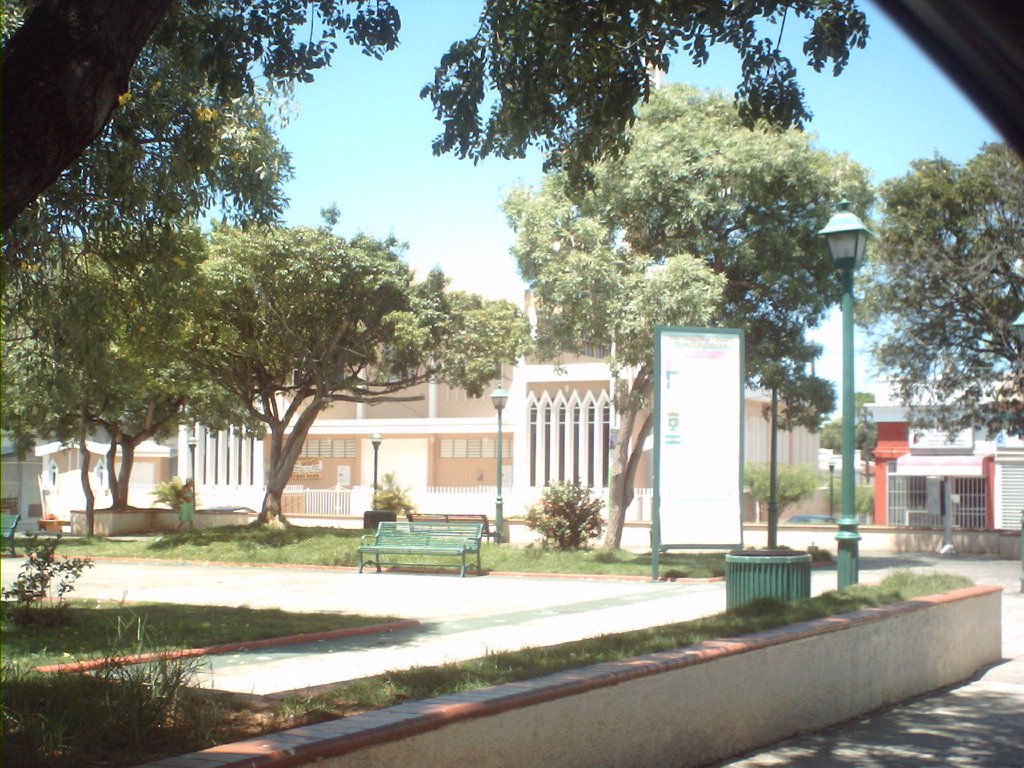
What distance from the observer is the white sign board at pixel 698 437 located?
18.2 m

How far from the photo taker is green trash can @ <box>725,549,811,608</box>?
11.7 meters

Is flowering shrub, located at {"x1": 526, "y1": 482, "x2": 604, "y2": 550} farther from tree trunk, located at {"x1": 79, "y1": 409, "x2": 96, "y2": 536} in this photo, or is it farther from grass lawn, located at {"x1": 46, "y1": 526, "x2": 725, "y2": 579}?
tree trunk, located at {"x1": 79, "y1": 409, "x2": 96, "y2": 536}

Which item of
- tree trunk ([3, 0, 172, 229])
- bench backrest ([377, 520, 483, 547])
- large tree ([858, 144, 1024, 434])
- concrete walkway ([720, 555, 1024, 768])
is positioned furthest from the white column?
tree trunk ([3, 0, 172, 229])

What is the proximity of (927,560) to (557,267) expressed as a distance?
11.7 meters

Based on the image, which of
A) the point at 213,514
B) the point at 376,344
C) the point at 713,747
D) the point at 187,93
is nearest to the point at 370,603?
the point at 187,93

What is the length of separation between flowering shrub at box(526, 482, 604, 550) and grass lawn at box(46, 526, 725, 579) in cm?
38

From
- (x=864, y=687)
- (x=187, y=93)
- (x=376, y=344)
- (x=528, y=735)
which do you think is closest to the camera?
(x=528, y=735)

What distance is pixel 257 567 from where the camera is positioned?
23.5m

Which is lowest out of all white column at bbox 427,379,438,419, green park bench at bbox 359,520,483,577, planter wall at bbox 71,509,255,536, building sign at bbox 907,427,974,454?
planter wall at bbox 71,509,255,536

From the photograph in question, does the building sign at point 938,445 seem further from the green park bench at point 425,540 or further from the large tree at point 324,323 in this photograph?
the green park bench at point 425,540

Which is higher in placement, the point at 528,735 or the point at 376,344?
the point at 376,344

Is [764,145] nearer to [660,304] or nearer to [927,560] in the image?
[660,304]

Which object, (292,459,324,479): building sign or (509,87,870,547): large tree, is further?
(292,459,324,479): building sign

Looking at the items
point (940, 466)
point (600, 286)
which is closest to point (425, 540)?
point (600, 286)
